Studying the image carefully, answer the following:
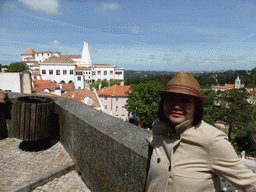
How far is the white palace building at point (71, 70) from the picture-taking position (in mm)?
68438

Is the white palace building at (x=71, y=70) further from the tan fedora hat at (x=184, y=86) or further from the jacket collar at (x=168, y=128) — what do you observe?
the tan fedora hat at (x=184, y=86)

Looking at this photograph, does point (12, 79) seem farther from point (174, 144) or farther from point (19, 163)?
point (174, 144)

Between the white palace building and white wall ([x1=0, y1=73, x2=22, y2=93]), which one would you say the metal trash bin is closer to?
white wall ([x1=0, y1=73, x2=22, y2=93])

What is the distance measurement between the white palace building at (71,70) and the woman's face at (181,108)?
6556 cm

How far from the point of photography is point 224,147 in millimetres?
1074

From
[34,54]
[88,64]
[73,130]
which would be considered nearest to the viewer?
[73,130]

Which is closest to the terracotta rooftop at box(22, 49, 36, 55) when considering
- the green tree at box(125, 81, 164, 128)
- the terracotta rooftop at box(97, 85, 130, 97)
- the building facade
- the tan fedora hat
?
the terracotta rooftop at box(97, 85, 130, 97)

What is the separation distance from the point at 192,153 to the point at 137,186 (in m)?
0.88

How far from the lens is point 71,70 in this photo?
69.5 metres

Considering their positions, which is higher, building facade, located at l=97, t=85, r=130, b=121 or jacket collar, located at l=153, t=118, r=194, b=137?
jacket collar, located at l=153, t=118, r=194, b=137

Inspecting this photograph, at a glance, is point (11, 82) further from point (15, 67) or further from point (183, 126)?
point (15, 67)

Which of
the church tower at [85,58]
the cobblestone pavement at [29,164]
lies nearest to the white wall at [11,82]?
the cobblestone pavement at [29,164]

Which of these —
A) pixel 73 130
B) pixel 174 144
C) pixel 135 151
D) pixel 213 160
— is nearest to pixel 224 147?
pixel 213 160

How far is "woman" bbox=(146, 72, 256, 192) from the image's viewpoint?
1.07m
